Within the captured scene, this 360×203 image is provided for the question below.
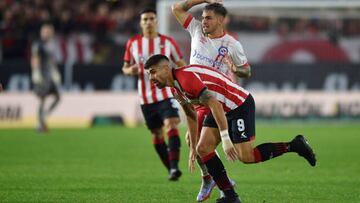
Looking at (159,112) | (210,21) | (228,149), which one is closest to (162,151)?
(159,112)

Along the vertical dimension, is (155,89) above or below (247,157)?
above

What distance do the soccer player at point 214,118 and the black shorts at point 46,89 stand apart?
13489mm

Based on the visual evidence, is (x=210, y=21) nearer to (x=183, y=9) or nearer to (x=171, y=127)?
(x=183, y=9)

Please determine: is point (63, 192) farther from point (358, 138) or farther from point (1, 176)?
point (358, 138)

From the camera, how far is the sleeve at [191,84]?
8931mm

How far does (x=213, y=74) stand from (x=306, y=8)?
18002 millimetres

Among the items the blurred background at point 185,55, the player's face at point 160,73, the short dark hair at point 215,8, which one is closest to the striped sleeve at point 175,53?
the short dark hair at point 215,8

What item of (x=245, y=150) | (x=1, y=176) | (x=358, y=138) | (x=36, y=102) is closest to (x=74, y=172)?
(x=1, y=176)

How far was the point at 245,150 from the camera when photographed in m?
9.67

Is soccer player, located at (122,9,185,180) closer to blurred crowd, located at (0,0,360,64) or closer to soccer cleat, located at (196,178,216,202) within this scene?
soccer cleat, located at (196,178,216,202)

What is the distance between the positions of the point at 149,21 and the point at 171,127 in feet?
4.90

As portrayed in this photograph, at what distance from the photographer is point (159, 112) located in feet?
42.9

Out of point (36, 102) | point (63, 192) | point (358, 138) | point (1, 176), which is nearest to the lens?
point (63, 192)

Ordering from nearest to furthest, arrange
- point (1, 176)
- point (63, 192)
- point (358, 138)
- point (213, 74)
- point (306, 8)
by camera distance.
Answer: point (213, 74) < point (63, 192) < point (1, 176) < point (358, 138) < point (306, 8)
